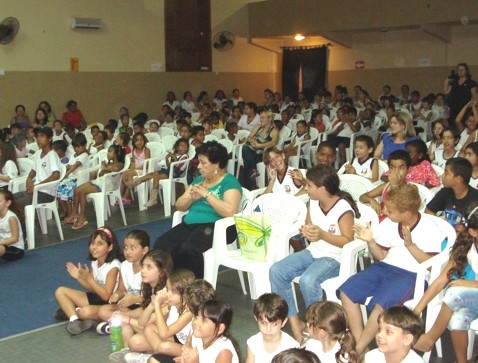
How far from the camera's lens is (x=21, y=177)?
276 inches

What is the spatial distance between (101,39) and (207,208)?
31.9ft

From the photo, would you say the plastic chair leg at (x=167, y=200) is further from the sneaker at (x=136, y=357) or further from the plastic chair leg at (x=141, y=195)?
the sneaker at (x=136, y=357)

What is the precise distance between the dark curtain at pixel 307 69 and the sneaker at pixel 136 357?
14.0 metres

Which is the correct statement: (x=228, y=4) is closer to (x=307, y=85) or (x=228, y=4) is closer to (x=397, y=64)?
(x=307, y=85)

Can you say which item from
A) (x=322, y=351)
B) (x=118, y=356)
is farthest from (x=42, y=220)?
(x=322, y=351)

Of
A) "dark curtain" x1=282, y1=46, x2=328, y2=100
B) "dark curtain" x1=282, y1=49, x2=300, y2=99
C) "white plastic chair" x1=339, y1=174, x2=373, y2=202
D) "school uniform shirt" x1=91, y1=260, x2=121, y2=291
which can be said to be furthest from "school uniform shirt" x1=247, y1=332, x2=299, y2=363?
"dark curtain" x1=282, y1=49, x2=300, y2=99

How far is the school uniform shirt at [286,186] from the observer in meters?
5.47

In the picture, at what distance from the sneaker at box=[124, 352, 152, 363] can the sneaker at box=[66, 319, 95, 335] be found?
0.67 metres

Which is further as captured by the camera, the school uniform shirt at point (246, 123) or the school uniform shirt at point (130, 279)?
the school uniform shirt at point (246, 123)

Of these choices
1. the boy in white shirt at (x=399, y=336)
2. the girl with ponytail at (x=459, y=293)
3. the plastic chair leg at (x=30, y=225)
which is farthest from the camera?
the plastic chair leg at (x=30, y=225)

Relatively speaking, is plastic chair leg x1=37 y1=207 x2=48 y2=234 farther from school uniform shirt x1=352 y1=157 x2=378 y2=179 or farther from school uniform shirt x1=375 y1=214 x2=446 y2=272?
school uniform shirt x1=375 y1=214 x2=446 y2=272

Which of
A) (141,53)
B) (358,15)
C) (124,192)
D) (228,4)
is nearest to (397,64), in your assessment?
(358,15)

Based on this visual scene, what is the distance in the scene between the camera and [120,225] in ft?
23.8

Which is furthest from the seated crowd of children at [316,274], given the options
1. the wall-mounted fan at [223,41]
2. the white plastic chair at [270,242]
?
the wall-mounted fan at [223,41]
